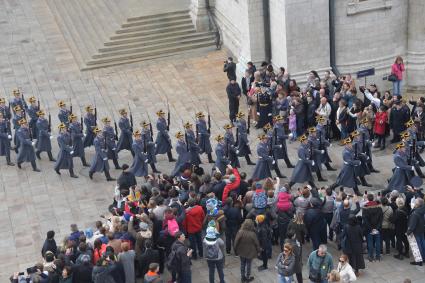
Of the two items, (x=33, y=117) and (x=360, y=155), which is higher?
(x=33, y=117)

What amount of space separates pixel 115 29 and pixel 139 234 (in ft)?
52.5

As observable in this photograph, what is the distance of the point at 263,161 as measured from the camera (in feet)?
88.5

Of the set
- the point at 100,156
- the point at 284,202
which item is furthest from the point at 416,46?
the point at 284,202

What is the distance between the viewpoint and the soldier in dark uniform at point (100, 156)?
2797cm

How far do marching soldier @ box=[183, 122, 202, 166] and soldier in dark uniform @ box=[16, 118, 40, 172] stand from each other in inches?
173

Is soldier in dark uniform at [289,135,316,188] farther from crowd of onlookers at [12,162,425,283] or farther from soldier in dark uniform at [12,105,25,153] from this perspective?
soldier in dark uniform at [12,105,25,153]

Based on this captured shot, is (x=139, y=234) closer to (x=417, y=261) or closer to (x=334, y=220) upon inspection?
(x=334, y=220)

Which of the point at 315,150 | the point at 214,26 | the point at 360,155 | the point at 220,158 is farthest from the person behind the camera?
the point at 214,26

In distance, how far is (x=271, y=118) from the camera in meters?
30.4

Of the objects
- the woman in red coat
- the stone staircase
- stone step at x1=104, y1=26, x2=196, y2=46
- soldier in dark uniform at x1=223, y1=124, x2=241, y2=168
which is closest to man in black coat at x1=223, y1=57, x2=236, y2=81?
the stone staircase

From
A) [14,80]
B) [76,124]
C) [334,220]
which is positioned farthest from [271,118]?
[14,80]

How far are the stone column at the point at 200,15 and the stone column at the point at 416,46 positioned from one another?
804cm

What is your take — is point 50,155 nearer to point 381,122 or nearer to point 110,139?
point 110,139

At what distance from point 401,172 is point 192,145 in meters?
5.73
